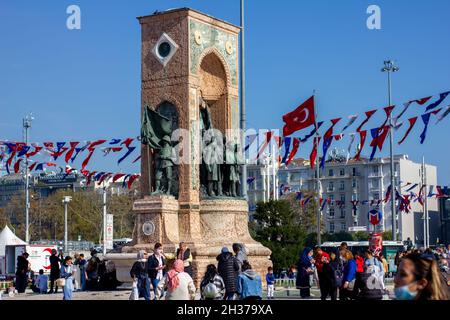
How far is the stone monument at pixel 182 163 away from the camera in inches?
1003

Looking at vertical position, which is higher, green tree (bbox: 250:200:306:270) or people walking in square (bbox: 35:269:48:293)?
green tree (bbox: 250:200:306:270)

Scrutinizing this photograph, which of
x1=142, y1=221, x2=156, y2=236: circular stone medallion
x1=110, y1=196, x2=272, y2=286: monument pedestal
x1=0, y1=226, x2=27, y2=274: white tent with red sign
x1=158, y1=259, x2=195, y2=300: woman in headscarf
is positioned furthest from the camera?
x1=0, y1=226, x2=27, y2=274: white tent with red sign

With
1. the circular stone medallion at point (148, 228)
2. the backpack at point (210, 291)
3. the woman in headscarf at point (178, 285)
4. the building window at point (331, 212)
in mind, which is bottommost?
the backpack at point (210, 291)

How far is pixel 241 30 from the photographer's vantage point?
2912 centimetres

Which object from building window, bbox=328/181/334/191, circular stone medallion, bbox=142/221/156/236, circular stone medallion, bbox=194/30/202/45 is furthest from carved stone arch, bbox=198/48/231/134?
building window, bbox=328/181/334/191

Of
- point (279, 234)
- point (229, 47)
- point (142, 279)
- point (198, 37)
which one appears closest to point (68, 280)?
point (142, 279)

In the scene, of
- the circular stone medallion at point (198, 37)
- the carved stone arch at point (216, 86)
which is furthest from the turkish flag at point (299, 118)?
the circular stone medallion at point (198, 37)

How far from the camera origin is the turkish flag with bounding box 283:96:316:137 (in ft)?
93.2

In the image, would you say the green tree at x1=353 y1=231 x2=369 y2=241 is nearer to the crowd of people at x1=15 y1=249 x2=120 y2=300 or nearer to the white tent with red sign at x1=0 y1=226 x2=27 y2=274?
the white tent with red sign at x1=0 y1=226 x2=27 y2=274

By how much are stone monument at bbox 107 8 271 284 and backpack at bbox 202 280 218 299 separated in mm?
10859

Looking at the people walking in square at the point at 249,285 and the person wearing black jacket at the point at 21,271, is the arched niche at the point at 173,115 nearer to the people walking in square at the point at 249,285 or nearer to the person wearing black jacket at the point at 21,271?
the person wearing black jacket at the point at 21,271

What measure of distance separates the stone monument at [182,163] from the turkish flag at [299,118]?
2.25 meters
